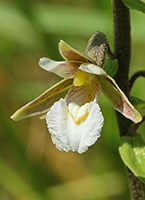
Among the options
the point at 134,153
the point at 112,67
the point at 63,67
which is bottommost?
the point at 134,153

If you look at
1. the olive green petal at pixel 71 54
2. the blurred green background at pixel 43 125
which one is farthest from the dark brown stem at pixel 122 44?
the blurred green background at pixel 43 125

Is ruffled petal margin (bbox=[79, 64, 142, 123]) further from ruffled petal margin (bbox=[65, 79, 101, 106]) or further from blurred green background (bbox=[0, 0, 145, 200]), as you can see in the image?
blurred green background (bbox=[0, 0, 145, 200])

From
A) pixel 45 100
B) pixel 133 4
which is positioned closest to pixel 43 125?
pixel 45 100

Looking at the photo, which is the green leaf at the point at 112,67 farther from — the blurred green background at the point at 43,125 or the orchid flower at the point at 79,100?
the blurred green background at the point at 43,125

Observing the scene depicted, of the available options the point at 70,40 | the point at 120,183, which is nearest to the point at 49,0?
the point at 70,40

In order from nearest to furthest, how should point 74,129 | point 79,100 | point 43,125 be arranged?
point 74,129
point 79,100
point 43,125

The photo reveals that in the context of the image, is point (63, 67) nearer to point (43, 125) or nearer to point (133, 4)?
point (133, 4)
